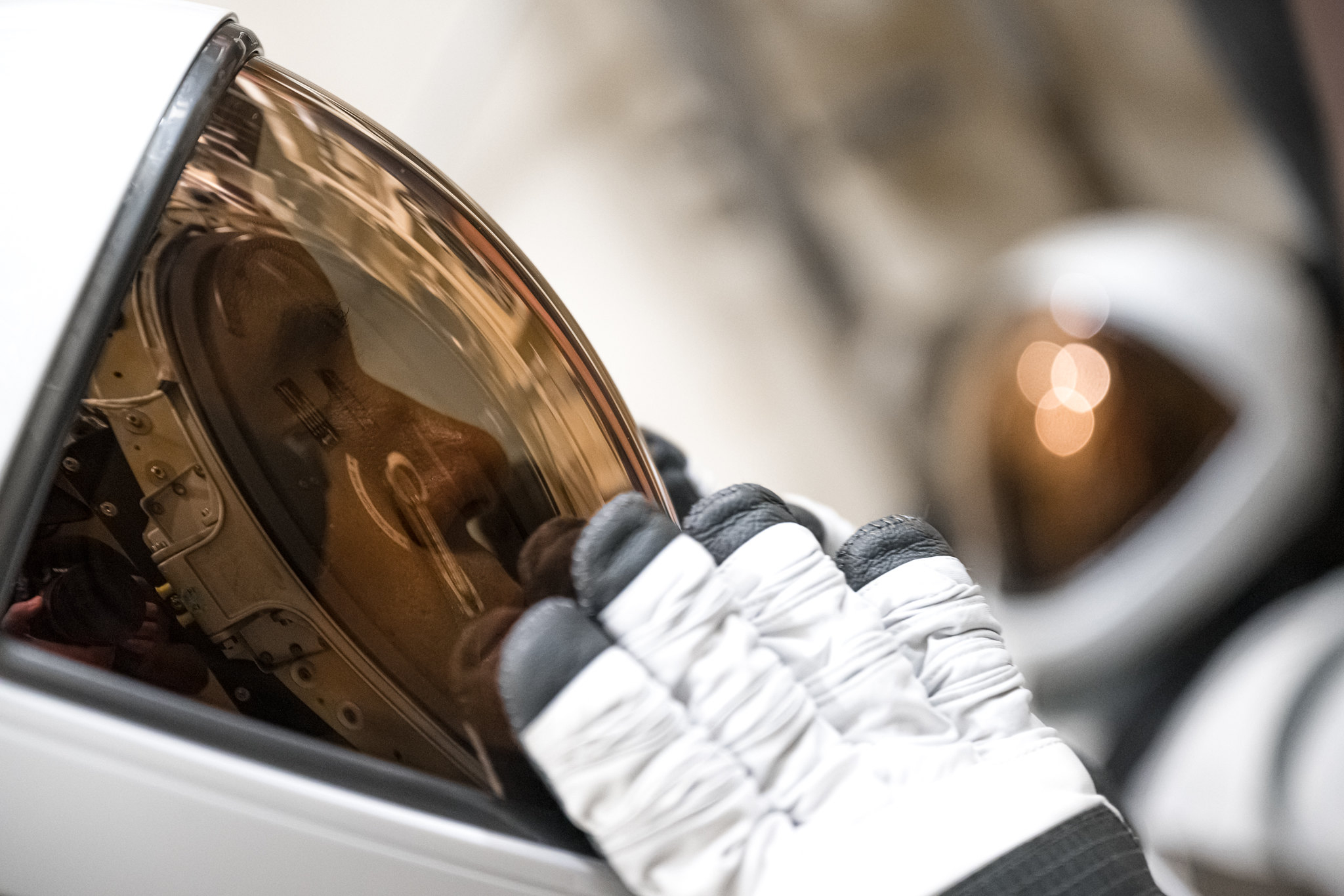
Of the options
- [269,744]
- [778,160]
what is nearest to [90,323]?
[269,744]

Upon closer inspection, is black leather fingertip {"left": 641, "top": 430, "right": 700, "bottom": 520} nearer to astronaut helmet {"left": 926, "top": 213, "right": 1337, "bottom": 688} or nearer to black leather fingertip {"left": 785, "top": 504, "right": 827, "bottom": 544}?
black leather fingertip {"left": 785, "top": 504, "right": 827, "bottom": 544}

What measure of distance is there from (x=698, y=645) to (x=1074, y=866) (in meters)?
0.18

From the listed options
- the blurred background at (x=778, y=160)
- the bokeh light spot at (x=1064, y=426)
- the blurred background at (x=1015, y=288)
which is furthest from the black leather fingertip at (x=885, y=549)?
the blurred background at (x=778, y=160)

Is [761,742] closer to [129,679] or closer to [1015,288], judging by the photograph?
[129,679]

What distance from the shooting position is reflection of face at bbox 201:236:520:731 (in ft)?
1.52

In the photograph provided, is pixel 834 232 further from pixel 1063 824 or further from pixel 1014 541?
pixel 1063 824

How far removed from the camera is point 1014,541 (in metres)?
1.10

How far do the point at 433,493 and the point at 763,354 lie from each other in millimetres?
1093

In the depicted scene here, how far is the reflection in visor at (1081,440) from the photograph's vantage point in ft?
3.27

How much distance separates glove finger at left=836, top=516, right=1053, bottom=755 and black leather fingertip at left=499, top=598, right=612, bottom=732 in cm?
17

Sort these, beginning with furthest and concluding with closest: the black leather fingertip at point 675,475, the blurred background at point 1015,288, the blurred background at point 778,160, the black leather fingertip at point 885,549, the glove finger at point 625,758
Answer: the blurred background at point 778,160 < the blurred background at point 1015,288 < the black leather fingertip at point 675,475 < the black leather fingertip at point 885,549 < the glove finger at point 625,758

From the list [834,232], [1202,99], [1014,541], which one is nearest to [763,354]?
[834,232]

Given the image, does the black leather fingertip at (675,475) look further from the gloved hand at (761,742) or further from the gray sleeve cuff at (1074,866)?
the gray sleeve cuff at (1074,866)

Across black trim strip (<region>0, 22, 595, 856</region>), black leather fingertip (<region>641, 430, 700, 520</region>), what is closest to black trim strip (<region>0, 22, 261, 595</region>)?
black trim strip (<region>0, 22, 595, 856</region>)
